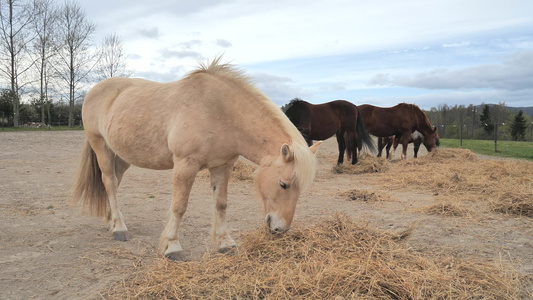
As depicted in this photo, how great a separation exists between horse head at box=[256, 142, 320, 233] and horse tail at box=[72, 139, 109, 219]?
8.68ft

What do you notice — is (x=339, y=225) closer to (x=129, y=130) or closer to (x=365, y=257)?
(x=365, y=257)

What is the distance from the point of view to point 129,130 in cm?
373

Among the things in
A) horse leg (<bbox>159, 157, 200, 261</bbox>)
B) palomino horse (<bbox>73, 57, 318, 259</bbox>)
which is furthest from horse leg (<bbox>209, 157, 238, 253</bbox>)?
horse leg (<bbox>159, 157, 200, 261</bbox>)

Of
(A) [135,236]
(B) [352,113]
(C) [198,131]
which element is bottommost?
(A) [135,236]

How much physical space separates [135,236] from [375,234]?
2.80 meters

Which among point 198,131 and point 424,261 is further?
point 198,131

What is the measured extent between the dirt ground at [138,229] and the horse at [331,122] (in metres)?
2.86

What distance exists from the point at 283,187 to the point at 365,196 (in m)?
3.83

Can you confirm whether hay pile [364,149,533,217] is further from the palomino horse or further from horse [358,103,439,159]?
the palomino horse

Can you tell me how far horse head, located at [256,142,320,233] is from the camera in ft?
9.71

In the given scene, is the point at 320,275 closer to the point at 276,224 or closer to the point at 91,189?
the point at 276,224

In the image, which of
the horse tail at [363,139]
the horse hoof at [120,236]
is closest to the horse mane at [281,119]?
the horse hoof at [120,236]

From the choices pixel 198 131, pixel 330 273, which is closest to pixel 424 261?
pixel 330 273

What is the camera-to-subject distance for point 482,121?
156 ft
